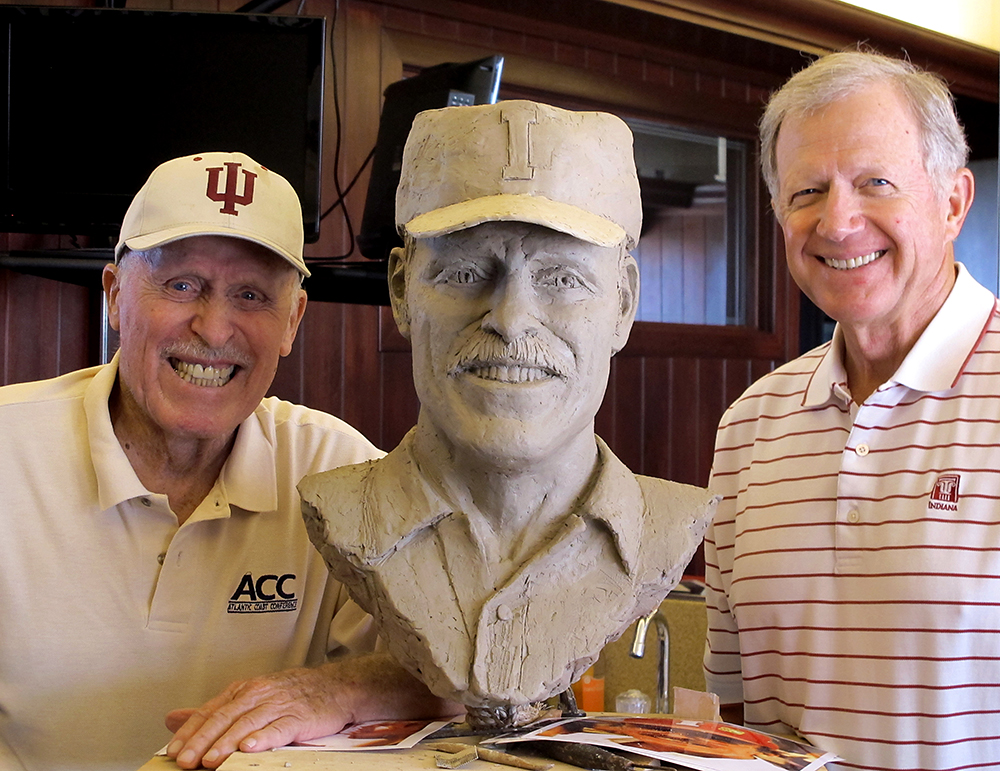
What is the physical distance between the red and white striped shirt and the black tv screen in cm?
126

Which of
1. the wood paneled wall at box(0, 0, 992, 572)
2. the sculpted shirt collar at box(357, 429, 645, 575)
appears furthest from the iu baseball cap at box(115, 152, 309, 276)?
the wood paneled wall at box(0, 0, 992, 572)

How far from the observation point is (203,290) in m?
2.03

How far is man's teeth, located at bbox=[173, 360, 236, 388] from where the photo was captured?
202 cm

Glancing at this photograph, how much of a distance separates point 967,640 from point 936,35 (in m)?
3.51

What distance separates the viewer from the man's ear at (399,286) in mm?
1827

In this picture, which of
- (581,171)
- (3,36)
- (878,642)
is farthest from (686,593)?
(3,36)

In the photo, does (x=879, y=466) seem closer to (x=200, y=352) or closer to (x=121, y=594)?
(x=200, y=352)

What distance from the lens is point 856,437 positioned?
6.82 ft

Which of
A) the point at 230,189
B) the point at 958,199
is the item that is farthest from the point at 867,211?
the point at 230,189

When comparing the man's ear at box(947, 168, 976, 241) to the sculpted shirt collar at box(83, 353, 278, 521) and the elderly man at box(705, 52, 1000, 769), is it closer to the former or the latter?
the elderly man at box(705, 52, 1000, 769)

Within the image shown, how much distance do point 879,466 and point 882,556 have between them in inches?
6.4

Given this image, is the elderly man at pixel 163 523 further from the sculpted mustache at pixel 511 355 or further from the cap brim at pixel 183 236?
the sculpted mustache at pixel 511 355

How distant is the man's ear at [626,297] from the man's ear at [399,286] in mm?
338

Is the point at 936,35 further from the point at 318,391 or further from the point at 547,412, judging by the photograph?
the point at 547,412
